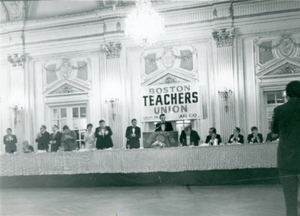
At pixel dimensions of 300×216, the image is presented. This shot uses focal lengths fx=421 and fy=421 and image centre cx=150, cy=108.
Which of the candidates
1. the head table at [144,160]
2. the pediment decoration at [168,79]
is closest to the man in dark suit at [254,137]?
the head table at [144,160]

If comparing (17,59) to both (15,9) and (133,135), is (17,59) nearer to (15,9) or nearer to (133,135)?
(15,9)

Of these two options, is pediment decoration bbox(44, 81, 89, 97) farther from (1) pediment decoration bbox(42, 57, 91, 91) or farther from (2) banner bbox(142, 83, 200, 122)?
(2) banner bbox(142, 83, 200, 122)

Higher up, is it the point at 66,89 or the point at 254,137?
the point at 66,89

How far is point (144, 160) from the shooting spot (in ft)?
24.0

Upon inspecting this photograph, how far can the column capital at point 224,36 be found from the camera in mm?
10812

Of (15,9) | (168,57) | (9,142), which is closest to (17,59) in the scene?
(15,9)

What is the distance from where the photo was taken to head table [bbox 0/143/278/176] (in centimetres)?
692

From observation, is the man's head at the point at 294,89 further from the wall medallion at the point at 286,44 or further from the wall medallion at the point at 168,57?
the wall medallion at the point at 168,57

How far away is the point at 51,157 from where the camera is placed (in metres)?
7.86

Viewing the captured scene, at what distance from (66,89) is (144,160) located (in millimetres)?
5853

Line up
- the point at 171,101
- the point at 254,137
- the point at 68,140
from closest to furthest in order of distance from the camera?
the point at 254,137
the point at 68,140
the point at 171,101

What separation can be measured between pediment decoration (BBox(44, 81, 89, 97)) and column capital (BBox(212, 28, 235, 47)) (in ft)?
13.0

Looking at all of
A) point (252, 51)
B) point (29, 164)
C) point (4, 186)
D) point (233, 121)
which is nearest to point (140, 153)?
point (29, 164)

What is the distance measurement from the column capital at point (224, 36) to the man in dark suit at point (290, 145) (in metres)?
7.33
